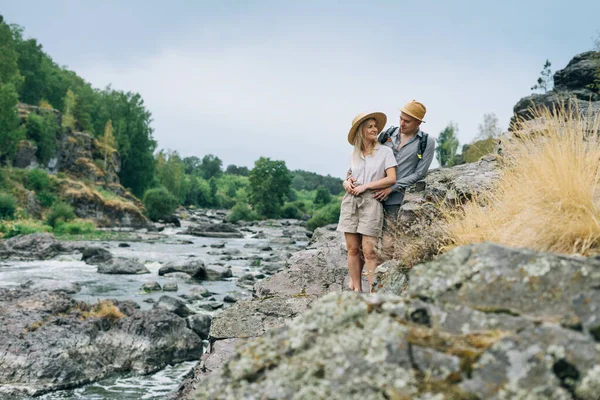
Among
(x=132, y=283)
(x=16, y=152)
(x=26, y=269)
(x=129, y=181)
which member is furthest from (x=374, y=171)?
(x=129, y=181)

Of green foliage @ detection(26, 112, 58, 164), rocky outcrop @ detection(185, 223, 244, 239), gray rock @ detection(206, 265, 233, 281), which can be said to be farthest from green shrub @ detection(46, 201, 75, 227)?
gray rock @ detection(206, 265, 233, 281)

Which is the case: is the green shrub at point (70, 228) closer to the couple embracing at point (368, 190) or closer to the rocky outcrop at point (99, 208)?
the rocky outcrop at point (99, 208)

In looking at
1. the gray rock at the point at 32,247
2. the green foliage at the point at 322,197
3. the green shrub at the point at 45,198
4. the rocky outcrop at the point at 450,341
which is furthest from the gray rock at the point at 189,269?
the green foliage at the point at 322,197

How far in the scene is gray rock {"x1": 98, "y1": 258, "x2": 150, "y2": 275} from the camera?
82.2ft

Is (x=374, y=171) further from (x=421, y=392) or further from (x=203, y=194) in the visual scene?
(x=203, y=194)

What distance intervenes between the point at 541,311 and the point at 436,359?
0.56 m

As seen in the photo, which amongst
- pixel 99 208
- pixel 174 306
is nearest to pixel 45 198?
pixel 99 208

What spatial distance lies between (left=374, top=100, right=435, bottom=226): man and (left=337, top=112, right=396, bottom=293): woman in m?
0.41

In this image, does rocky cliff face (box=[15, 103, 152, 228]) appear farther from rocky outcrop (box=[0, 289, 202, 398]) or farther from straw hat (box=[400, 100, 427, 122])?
straw hat (box=[400, 100, 427, 122])

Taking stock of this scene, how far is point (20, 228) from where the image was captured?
4141 cm

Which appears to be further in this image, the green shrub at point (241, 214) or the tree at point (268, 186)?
the tree at point (268, 186)

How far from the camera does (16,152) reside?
206 ft

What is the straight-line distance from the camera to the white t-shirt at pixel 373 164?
19.5 feet

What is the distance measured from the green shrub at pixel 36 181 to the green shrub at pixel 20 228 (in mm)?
12248
